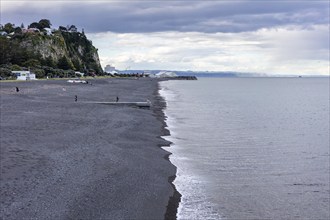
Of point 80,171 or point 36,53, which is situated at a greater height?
point 36,53

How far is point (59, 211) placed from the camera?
→ 12.9m

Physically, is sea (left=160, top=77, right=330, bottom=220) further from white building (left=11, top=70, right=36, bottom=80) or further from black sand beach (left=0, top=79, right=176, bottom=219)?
white building (left=11, top=70, right=36, bottom=80)

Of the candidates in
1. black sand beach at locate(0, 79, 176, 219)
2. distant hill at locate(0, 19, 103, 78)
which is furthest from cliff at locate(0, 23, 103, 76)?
black sand beach at locate(0, 79, 176, 219)

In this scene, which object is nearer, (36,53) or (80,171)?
(80,171)

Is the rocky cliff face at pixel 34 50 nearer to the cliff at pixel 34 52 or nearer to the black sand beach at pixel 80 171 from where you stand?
the cliff at pixel 34 52

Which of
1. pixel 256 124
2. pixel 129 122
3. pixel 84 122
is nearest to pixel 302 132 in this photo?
pixel 256 124

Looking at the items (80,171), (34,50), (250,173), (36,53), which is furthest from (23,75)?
(80,171)

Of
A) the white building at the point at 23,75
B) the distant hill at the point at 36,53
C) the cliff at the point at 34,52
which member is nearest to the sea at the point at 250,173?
the white building at the point at 23,75

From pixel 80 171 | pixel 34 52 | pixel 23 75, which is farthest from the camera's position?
pixel 34 52

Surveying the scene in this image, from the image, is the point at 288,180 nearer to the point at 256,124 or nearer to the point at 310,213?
the point at 310,213

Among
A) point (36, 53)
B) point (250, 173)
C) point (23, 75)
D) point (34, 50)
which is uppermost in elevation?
point (34, 50)

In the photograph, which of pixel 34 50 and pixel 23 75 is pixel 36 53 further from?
pixel 23 75

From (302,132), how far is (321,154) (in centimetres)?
1197

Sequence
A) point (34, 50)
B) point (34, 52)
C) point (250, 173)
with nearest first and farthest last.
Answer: point (250, 173) < point (34, 52) < point (34, 50)
